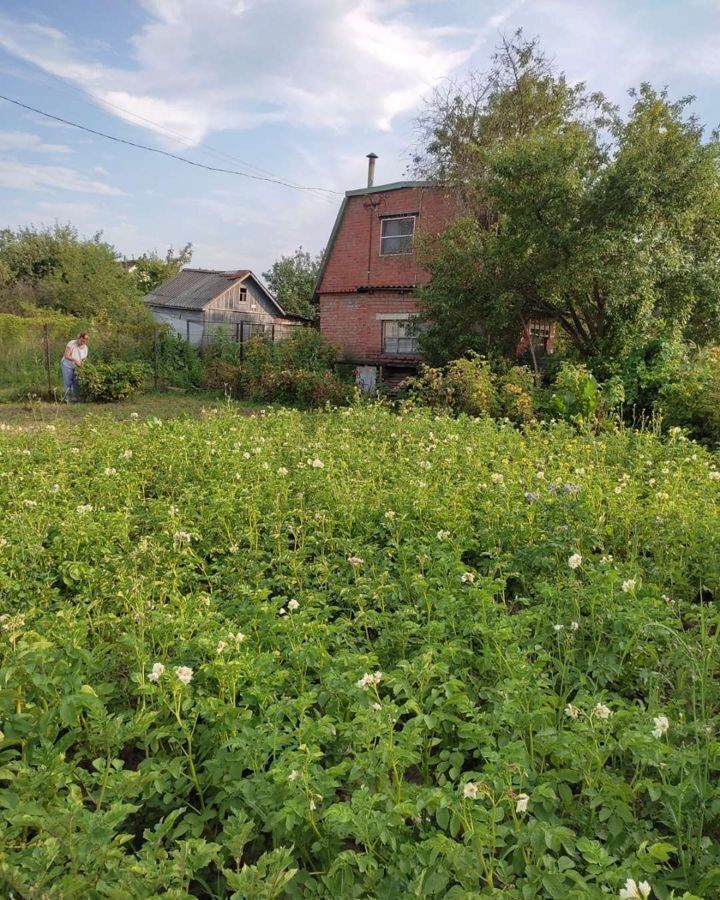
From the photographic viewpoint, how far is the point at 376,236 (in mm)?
19125

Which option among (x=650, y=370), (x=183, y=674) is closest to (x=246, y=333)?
(x=650, y=370)

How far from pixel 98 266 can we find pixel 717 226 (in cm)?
3184

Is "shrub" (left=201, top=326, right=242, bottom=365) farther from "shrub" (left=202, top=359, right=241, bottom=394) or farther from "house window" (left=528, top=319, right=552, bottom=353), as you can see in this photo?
"house window" (left=528, top=319, right=552, bottom=353)

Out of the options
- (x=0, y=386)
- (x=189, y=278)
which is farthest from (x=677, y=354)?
(x=189, y=278)

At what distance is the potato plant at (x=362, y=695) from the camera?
165 centimetres

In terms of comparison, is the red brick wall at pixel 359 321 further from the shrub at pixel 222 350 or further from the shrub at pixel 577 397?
the shrub at pixel 577 397

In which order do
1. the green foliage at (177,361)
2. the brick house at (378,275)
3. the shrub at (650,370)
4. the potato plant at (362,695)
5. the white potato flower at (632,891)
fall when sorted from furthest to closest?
the brick house at (378,275), the green foliage at (177,361), the shrub at (650,370), the potato plant at (362,695), the white potato flower at (632,891)

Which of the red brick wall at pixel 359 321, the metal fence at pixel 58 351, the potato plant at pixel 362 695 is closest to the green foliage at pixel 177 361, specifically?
the metal fence at pixel 58 351

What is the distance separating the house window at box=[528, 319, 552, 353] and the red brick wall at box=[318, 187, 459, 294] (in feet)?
12.2

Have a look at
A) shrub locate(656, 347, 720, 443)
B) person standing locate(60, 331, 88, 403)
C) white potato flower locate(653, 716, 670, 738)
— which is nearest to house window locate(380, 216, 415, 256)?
person standing locate(60, 331, 88, 403)

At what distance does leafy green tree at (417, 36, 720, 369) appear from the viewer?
11.2 meters

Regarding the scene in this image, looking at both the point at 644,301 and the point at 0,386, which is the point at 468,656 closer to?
the point at 644,301

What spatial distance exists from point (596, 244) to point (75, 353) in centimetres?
1078

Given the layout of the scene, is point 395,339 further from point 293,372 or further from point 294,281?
point 294,281
